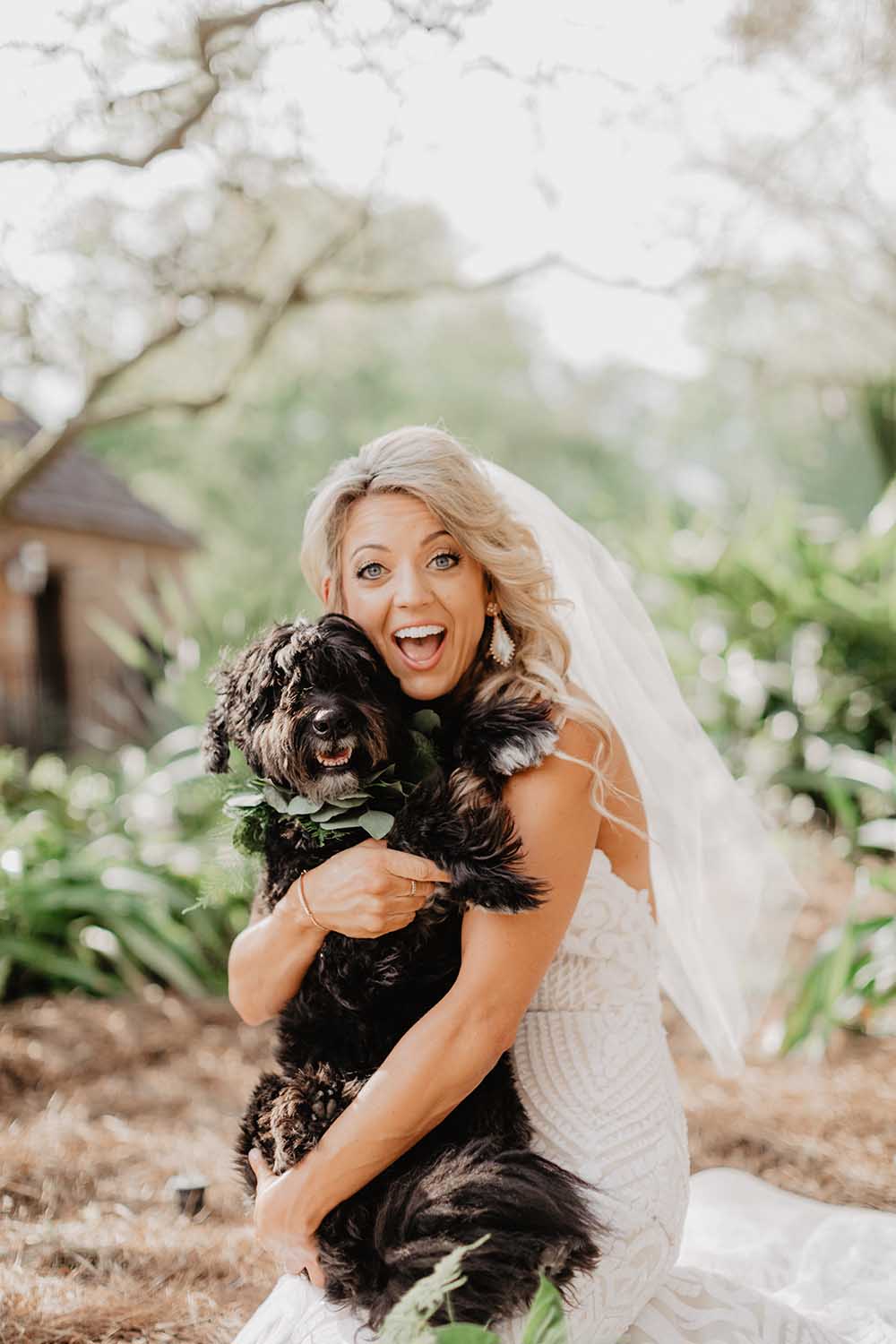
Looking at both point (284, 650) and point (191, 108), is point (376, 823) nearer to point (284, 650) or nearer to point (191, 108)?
point (284, 650)

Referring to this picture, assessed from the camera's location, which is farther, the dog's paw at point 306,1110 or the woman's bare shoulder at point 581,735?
the woman's bare shoulder at point 581,735

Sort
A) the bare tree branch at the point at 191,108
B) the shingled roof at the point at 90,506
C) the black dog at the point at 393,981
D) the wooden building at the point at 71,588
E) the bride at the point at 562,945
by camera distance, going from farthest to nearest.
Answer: the shingled roof at the point at 90,506 → the wooden building at the point at 71,588 → the bare tree branch at the point at 191,108 → the bride at the point at 562,945 → the black dog at the point at 393,981

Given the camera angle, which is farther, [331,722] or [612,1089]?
[612,1089]

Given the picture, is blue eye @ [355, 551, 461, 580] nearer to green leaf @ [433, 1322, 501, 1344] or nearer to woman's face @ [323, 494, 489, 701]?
woman's face @ [323, 494, 489, 701]

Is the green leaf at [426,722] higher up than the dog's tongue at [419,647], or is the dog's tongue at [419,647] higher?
the dog's tongue at [419,647]

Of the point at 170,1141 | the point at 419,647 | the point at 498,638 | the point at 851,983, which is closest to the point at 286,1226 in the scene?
the point at 419,647

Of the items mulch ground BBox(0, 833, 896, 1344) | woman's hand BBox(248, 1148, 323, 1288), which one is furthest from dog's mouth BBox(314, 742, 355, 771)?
mulch ground BBox(0, 833, 896, 1344)

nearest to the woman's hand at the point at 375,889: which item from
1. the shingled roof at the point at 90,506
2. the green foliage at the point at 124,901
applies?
the green foliage at the point at 124,901

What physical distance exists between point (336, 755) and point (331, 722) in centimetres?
6

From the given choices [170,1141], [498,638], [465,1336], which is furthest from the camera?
[170,1141]

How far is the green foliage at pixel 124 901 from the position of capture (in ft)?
16.9

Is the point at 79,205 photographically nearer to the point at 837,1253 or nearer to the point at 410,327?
the point at 837,1253

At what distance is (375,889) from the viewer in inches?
76.0

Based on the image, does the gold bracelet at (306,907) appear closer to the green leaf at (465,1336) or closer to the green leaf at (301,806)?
the green leaf at (301,806)
